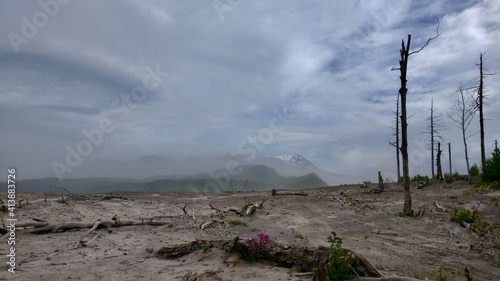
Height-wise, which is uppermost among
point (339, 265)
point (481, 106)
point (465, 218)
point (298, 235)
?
point (481, 106)

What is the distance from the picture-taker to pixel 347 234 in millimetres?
11609

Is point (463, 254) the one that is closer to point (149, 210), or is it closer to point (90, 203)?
point (149, 210)

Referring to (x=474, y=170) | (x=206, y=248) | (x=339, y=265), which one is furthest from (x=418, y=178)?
(x=206, y=248)

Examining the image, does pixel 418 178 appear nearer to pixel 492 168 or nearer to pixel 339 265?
pixel 492 168

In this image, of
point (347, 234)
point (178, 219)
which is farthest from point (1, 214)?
point (347, 234)

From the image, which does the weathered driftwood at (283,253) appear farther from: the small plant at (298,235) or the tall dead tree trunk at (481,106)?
the tall dead tree trunk at (481,106)

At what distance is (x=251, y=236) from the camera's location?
10477 millimetres

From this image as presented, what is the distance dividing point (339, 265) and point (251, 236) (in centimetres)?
467

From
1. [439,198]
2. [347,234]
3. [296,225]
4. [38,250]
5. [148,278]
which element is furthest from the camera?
[439,198]

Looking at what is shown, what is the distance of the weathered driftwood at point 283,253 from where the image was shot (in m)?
6.40

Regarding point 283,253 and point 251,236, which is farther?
point 251,236

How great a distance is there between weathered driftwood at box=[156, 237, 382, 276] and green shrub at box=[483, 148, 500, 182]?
22214 millimetres

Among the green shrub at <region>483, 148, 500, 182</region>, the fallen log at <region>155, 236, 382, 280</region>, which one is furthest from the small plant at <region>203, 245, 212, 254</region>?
the green shrub at <region>483, 148, 500, 182</region>

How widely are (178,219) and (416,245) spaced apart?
9.36 metres
